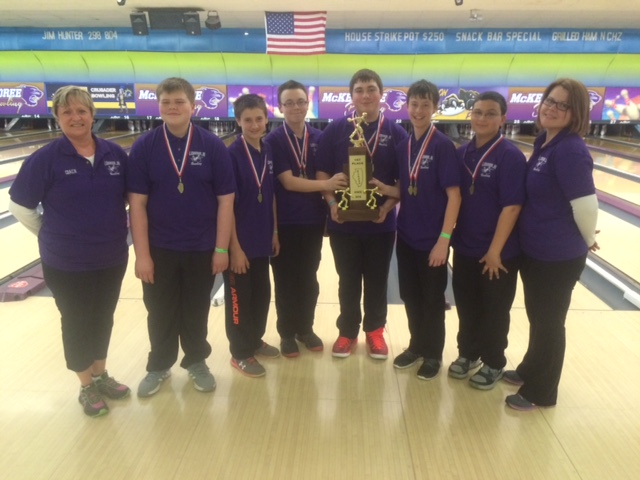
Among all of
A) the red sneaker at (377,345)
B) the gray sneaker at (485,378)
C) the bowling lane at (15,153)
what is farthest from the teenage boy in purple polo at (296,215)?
the bowling lane at (15,153)

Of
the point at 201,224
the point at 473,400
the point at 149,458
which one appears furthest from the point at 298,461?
the point at 201,224

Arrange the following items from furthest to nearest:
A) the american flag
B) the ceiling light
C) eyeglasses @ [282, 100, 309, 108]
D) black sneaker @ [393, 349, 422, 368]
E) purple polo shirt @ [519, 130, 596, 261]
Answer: the ceiling light < the american flag < black sneaker @ [393, 349, 422, 368] < eyeglasses @ [282, 100, 309, 108] < purple polo shirt @ [519, 130, 596, 261]

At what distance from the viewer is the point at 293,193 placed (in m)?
2.24

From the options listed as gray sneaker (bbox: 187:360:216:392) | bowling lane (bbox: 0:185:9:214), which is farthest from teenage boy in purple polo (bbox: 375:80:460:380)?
bowling lane (bbox: 0:185:9:214)

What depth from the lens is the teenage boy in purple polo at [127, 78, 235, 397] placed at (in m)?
1.86

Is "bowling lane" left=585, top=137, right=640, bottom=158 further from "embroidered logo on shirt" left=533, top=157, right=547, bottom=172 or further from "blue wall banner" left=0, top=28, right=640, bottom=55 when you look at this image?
"embroidered logo on shirt" left=533, top=157, right=547, bottom=172

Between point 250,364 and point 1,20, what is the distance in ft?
30.1

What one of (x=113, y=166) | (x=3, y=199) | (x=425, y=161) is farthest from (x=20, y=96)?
(x=425, y=161)

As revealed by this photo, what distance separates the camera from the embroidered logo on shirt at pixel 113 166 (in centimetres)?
180

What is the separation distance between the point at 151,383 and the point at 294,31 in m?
6.13

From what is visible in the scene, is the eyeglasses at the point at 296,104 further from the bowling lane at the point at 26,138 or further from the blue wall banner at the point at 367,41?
the bowling lane at the point at 26,138

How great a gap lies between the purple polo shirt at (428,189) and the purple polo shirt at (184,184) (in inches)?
30.0

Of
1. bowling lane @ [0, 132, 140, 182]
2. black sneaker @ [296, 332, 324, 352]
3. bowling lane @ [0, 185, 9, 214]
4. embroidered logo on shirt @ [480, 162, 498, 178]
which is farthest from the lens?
bowling lane @ [0, 132, 140, 182]

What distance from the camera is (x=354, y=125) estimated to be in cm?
218
